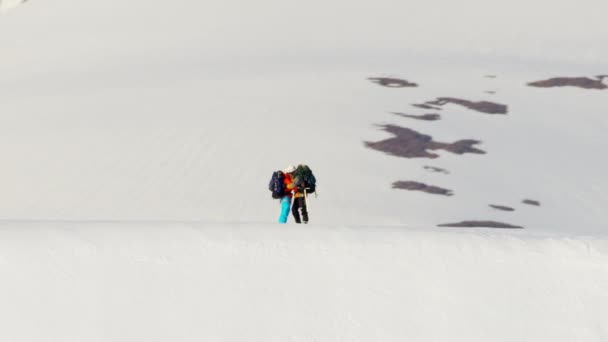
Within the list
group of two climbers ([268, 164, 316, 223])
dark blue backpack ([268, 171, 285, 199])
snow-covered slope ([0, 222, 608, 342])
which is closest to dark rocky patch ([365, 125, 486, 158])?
group of two climbers ([268, 164, 316, 223])

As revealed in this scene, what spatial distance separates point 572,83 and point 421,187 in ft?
64.2

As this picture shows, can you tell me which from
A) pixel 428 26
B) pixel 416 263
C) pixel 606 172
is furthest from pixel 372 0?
pixel 416 263

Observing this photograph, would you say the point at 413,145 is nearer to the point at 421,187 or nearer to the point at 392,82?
the point at 421,187

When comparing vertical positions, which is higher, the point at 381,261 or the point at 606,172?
the point at 381,261

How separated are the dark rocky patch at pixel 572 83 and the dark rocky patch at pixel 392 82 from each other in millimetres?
5993

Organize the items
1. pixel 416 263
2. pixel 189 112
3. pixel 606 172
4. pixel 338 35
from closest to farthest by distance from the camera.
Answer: pixel 416 263, pixel 606 172, pixel 189 112, pixel 338 35

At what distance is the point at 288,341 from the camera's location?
13.2 m

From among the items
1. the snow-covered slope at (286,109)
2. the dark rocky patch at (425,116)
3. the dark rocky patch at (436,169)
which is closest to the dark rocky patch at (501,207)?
the snow-covered slope at (286,109)

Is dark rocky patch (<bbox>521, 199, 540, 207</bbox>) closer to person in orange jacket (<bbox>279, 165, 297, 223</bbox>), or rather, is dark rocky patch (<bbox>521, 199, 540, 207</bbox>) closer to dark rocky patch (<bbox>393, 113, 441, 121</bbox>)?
dark rocky patch (<bbox>393, 113, 441, 121</bbox>)

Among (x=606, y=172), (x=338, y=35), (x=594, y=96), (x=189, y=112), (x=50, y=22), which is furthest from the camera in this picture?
(x=50, y=22)

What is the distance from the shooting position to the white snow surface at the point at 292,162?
45.3 ft

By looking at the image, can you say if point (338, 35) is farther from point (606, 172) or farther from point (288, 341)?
point (288, 341)

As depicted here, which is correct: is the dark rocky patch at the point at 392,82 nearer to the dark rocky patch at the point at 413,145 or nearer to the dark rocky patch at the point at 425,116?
the dark rocky patch at the point at 425,116

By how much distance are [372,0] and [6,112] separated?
29.5 metres
